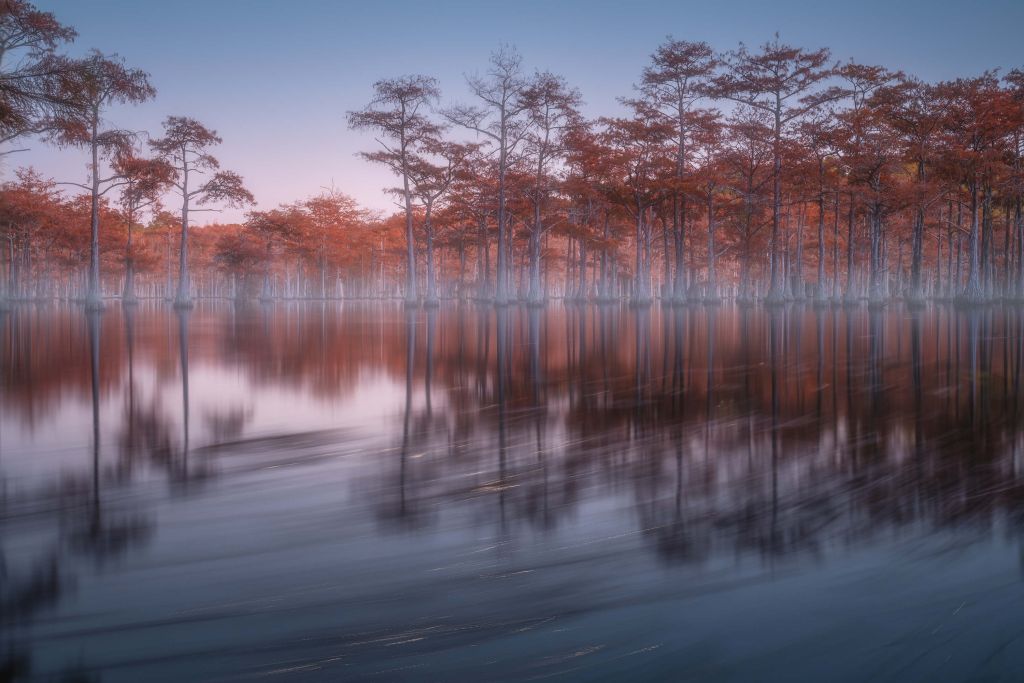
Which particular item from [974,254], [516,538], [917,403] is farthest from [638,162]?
[516,538]

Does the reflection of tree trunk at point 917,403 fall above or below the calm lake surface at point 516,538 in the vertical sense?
above

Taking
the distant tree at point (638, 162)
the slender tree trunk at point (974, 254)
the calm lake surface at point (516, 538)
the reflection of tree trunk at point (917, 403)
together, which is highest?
the distant tree at point (638, 162)

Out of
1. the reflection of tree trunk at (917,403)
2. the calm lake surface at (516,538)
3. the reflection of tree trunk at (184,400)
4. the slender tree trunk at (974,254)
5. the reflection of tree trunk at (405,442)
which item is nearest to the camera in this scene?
the calm lake surface at (516,538)

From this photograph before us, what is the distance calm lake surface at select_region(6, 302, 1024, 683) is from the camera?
1985 millimetres

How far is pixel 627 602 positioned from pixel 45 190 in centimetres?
6989

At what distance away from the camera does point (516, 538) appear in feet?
9.57

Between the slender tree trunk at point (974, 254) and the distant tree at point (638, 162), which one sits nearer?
the slender tree trunk at point (974, 254)

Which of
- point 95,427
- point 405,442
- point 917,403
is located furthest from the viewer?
point 917,403

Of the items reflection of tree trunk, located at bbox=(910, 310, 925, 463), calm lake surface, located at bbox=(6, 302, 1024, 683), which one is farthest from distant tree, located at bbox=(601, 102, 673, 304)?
calm lake surface, located at bbox=(6, 302, 1024, 683)

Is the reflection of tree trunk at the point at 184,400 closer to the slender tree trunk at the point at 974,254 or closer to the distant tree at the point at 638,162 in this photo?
the distant tree at the point at 638,162

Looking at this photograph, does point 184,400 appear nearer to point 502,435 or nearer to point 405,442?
point 405,442

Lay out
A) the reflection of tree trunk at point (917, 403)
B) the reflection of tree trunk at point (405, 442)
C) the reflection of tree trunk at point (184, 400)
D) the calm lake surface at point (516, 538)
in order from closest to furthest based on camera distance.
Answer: the calm lake surface at point (516, 538), the reflection of tree trunk at point (405, 442), the reflection of tree trunk at point (184, 400), the reflection of tree trunk at point (917, 403)

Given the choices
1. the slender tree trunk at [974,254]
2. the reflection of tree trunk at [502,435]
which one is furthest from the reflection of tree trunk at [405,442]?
the slender tree trunk at [974,254]

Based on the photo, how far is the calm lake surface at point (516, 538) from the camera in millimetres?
1985
